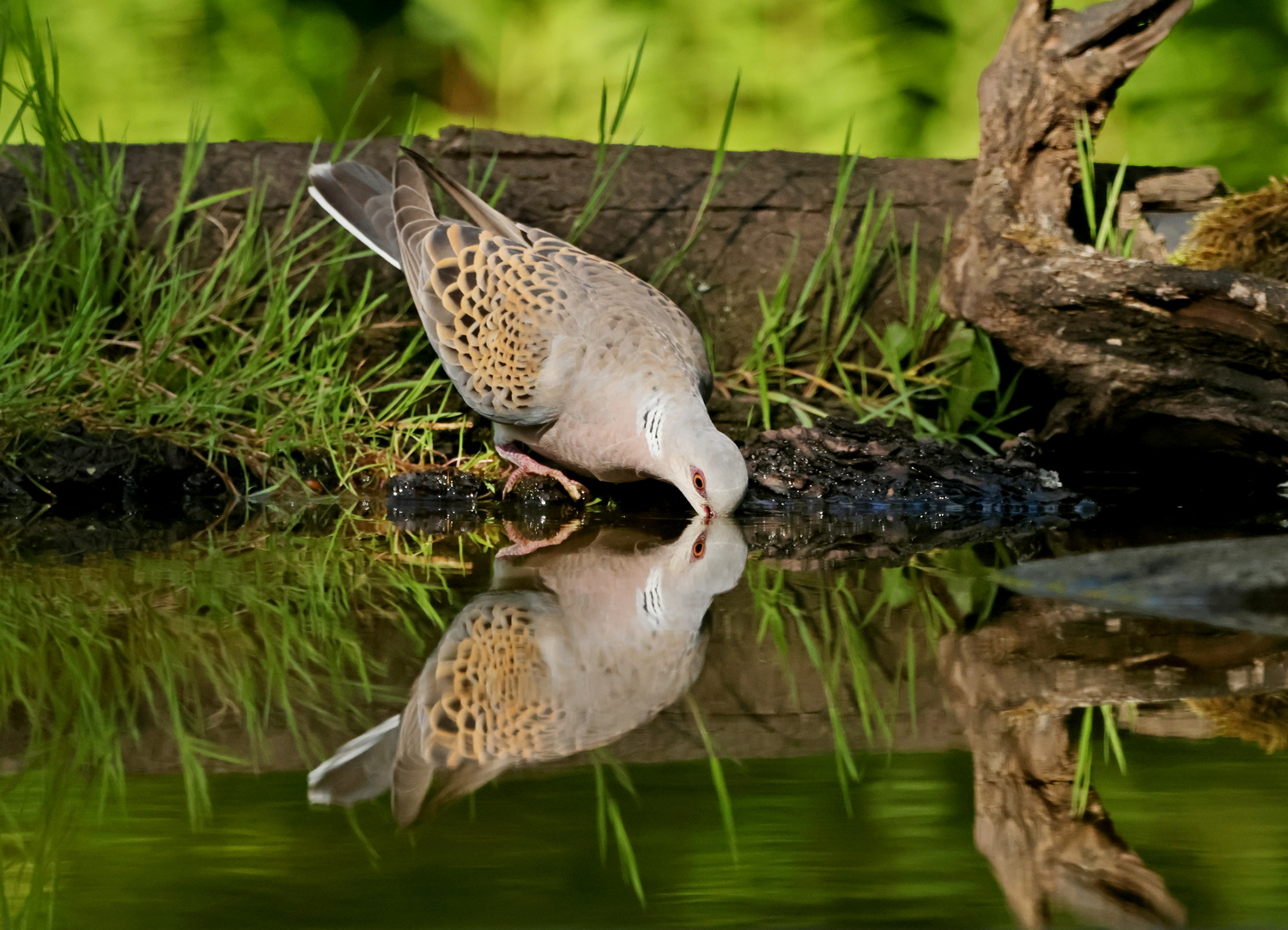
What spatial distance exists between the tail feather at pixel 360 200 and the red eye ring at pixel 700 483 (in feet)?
4.58

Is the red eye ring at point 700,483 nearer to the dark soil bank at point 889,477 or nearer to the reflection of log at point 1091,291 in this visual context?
the dark soil bank at point 889,477

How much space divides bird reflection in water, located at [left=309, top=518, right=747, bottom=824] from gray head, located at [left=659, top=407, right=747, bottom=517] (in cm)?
31

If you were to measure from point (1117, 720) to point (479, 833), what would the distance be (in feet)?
2.85

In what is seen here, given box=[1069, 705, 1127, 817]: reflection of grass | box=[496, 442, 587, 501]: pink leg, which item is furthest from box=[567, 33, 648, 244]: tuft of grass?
box=[1069, 705, 1127, 817]: reflection of grass

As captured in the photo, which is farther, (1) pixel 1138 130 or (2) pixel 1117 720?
(1) pixel 1138 130

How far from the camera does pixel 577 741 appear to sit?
1577 millimetres

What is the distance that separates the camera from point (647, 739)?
1577mm

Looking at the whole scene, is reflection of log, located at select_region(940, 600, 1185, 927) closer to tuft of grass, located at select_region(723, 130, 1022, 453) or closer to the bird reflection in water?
the bird reflection in water

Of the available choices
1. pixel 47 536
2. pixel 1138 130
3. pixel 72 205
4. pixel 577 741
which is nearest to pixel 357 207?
pixel 72 205

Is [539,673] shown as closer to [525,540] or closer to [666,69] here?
[525,540]

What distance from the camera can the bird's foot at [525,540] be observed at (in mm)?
3018

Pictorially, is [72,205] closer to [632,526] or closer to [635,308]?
[635,308]

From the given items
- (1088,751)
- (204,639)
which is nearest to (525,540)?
(204,639)

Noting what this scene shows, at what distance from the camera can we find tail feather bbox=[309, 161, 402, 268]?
4051 mm
